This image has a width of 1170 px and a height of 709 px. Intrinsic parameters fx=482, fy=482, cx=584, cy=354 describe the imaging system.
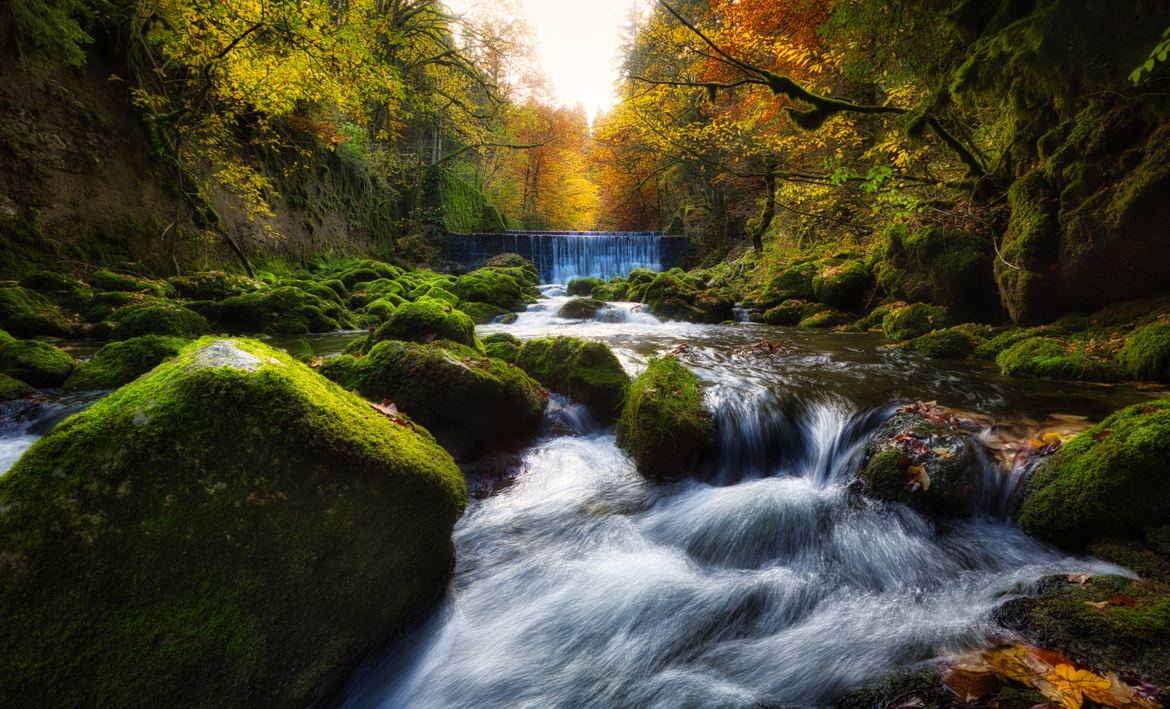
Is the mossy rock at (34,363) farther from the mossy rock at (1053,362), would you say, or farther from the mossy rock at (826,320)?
the mossy rock at (826,320)

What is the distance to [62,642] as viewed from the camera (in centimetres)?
157

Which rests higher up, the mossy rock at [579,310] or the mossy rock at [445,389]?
the mossy rock at [579,310]

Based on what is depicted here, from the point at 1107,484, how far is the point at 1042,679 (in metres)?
1.41

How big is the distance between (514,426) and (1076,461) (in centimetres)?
400

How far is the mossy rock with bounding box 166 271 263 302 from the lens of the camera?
8.48m

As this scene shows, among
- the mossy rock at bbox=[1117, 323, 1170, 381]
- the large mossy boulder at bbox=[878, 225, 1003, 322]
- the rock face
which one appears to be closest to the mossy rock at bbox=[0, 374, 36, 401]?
the rock face

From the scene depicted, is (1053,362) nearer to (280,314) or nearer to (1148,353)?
(1148,353)

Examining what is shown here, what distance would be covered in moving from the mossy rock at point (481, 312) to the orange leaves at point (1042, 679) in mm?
11312

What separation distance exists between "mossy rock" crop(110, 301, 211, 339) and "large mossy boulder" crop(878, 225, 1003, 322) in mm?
10816

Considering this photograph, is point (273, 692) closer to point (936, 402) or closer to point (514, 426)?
point (514, 426)

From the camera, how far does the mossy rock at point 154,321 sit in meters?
6.38

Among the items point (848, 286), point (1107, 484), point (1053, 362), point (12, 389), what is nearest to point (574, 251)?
point (848, 286)

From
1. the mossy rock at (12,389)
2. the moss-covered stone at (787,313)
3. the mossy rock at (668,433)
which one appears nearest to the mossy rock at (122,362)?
the mossy rock at (12,389)

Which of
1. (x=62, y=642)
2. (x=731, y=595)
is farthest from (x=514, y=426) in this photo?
(x=62, y=642)
